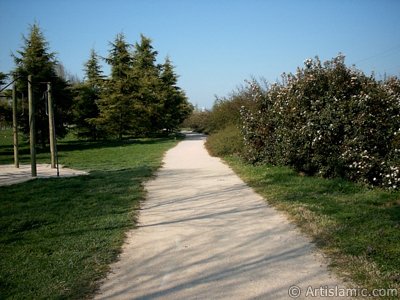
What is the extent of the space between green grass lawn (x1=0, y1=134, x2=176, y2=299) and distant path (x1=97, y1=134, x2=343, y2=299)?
0.28 metres

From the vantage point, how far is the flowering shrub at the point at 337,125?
29.1 feet

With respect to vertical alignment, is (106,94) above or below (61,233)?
above

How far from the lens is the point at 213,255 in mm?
4566

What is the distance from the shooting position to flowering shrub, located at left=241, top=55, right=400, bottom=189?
29.1 ft

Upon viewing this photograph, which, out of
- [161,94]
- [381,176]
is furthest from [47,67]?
[381,176]

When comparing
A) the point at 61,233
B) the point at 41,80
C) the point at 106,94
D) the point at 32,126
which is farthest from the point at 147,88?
the point at 61,233

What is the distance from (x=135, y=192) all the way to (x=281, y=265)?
5138 millimetres

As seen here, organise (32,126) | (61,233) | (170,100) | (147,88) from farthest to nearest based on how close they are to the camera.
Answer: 1. (170,100)
2. (147,88)
3. (32,126)
4. (61,233)

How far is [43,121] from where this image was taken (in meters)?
26.1

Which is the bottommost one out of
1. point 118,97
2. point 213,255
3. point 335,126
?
point 213,255

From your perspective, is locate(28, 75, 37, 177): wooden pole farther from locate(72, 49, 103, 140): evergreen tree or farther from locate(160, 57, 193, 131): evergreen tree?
locate(160, 57, 193, 131): evergreen tree

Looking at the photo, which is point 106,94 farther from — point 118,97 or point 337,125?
point 337,125

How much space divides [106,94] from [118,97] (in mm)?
1913

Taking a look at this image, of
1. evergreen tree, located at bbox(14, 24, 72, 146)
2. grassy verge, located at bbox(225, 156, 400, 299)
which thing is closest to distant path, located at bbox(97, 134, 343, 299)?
grassy verge, located at bbox(225, 156, 400, 299)
